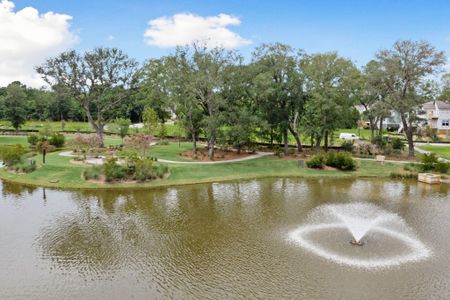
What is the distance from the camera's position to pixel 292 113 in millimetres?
41312

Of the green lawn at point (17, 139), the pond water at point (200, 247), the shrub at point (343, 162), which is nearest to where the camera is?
the pond water at point (200, 247)

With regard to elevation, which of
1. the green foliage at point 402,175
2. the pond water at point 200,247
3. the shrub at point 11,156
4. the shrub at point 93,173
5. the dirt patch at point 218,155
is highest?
the shrub at point 11,156

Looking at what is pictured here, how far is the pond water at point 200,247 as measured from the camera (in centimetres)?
1268

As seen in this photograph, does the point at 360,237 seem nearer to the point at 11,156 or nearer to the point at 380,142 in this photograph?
the point at 380,142

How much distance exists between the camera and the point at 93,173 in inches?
1131

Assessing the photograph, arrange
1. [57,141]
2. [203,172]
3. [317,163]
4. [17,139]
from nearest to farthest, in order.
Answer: [203,172], [317,163], [57,141], [17,139]

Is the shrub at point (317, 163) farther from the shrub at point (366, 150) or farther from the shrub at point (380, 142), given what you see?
the shrub at point (380, 142)

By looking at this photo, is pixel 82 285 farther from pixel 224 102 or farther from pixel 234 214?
pixel 224 102

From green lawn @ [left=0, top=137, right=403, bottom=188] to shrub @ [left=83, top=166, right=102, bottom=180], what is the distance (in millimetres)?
524

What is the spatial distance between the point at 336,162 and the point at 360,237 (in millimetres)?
17443

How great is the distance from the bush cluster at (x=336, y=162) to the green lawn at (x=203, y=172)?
2.48 feet

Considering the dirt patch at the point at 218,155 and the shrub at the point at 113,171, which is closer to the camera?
the shrub at the point at 113,171

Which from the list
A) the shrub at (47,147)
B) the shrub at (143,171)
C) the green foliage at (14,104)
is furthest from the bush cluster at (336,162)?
the green foliage at (14,104)

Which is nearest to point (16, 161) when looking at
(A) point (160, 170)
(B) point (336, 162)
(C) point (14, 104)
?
(A) point (160, 170)
